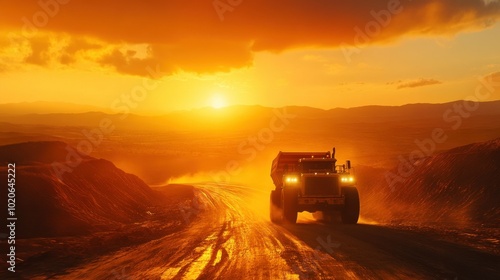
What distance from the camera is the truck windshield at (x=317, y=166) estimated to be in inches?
890

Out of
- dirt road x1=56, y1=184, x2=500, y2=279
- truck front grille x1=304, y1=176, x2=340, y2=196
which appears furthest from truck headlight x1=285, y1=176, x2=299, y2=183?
dirt road x1=56, y1=184, x2=500, y2=279

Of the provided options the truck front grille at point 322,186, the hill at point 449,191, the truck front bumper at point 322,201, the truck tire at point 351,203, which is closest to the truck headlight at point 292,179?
the truck front grille at point 322,186

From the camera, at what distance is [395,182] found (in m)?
34.3

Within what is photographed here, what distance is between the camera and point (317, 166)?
22.7 meters

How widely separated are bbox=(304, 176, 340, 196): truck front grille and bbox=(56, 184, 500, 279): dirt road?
227 cm

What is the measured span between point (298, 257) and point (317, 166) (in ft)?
34.2

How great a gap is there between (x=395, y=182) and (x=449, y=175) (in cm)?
673

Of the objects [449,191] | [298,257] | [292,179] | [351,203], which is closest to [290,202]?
[292,179]

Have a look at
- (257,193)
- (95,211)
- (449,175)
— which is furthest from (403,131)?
(95,211)

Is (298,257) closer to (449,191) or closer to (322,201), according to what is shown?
(322,201)

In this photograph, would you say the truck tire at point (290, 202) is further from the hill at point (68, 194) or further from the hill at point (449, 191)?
A: the hill at point (68, 194)

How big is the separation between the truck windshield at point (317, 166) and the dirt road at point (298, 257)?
12.4ft

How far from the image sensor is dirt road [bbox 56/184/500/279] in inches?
420

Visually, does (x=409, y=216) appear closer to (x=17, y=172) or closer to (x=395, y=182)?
(x=395, y=182)
